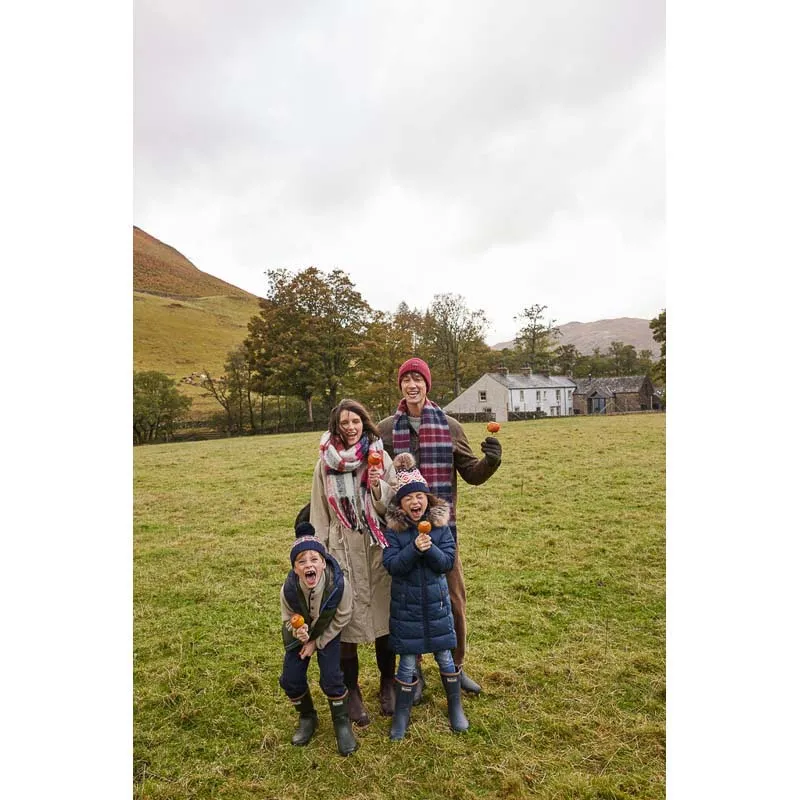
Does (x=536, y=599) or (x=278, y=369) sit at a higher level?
(x=278, y=369)

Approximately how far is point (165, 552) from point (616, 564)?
475 cm

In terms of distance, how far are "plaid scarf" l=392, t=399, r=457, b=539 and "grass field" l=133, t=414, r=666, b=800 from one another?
1032 mm

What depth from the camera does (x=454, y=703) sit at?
2760mm

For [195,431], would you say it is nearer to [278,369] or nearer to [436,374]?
Answer: [278,369]

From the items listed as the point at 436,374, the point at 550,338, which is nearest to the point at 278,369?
the point at 436,374

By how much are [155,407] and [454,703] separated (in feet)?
57.9

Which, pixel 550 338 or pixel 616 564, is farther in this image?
pixel 550 338

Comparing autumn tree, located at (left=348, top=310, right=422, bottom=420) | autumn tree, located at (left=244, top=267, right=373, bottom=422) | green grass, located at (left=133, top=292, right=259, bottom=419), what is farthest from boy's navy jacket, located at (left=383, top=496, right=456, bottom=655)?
green grass, located at (left=133, top=292, right=259, bottom=419)

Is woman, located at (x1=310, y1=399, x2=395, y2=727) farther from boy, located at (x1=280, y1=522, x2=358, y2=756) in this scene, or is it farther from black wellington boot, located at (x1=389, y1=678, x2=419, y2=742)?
black wellington boot, located at (x1=389, y1=678, x2=419, y2=742)

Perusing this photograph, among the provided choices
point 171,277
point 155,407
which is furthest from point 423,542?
point 171,277

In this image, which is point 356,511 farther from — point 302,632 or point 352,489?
point 302,632
